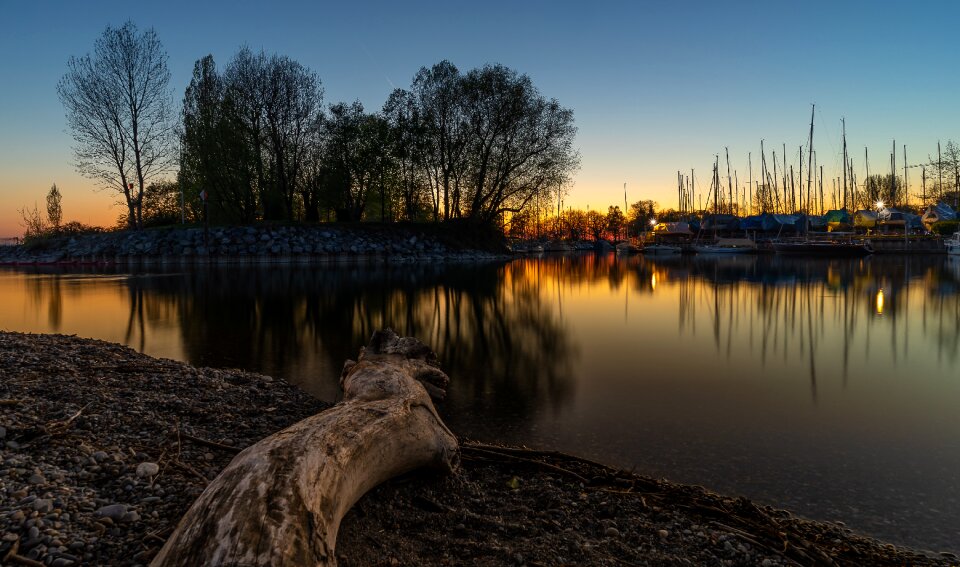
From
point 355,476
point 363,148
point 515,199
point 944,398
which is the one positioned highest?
point 363,148

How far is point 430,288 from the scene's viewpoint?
2422 centimetres

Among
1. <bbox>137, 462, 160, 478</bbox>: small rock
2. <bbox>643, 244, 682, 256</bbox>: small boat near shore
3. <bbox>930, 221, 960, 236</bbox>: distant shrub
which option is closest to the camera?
<bbox>137, 462, 160, 478</bbox>: small rock

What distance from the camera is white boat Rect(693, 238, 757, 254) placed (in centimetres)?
6919

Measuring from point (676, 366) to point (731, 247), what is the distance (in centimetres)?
6796

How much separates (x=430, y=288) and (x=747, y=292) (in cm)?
1373

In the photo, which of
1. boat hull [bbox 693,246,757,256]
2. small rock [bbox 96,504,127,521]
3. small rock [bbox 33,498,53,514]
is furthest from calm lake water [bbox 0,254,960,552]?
boat hull [bbox 693,246,757,256]

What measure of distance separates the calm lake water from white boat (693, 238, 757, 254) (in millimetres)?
48549

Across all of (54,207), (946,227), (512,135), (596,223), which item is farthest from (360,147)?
(596,223)

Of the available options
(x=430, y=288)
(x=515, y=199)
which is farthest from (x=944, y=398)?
(x=515, y=199)

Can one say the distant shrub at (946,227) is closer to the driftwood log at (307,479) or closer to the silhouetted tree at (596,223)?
the silhouetted tree at (596,223)

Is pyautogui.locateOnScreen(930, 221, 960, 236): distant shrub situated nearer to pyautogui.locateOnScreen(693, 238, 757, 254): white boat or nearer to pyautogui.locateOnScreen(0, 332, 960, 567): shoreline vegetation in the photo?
pyautogui.locateOnScreen(693, 238, 757, 254): white boat

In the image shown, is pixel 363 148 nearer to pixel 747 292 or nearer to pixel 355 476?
pixel 747 292

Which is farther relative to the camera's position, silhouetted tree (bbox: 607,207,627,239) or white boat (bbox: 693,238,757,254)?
silhouetted tree (bbox: 607,207,627,239)

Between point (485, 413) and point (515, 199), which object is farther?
point (515, 199)
